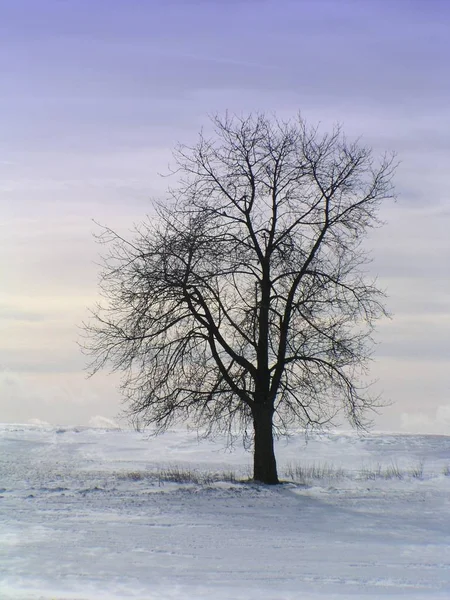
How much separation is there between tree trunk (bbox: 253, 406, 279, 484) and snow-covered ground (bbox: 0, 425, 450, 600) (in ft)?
2.40

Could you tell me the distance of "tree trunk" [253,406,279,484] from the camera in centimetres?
1783

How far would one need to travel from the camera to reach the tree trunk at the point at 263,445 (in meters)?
17.8

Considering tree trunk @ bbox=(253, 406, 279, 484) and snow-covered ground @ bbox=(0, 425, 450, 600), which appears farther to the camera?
tree trunk @ bbox=(253, 406, 279, 484)

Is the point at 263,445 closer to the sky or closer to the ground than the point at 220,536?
closer to the sky

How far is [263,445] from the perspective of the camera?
1803 cm

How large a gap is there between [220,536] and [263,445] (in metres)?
7.56

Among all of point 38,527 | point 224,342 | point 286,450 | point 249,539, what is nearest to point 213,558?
point 249,539

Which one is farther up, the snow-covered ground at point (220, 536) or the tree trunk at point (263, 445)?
the tree trunk at point (263, 445)

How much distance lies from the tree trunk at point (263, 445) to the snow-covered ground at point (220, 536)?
2.40 feet

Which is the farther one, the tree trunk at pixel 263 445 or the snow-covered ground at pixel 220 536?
the tree trunk at pixel 263 445

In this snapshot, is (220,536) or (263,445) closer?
(220,536)

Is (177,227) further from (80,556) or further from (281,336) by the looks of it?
(80,556)

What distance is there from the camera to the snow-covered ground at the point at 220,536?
7621mm

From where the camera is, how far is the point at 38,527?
1070 cm
